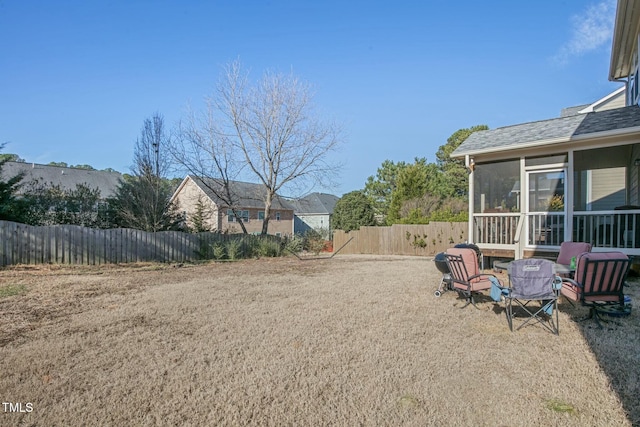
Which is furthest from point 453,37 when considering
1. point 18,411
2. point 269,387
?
point 18,411

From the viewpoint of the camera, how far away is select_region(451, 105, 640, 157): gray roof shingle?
813cm

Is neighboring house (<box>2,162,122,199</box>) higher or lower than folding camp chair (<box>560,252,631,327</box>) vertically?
higher

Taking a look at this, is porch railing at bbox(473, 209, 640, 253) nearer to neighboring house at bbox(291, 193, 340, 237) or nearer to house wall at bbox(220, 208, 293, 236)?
house wall at bbox(220, 208, 293, 236)

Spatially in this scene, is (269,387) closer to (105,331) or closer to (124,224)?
(105,331)

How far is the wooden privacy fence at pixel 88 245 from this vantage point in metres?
10.8

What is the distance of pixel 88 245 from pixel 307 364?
11.0m

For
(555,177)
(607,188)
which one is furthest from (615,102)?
(555,177)

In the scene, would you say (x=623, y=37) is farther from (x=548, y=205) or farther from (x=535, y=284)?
(x=535, y=284)

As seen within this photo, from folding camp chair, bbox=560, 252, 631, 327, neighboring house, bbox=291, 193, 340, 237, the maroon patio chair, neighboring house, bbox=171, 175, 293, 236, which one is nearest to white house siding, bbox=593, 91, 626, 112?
the maroon patio chair

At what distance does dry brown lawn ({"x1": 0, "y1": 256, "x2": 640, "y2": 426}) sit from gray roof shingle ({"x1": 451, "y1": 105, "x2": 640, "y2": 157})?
4.51 m

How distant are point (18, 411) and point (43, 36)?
32.7 ft

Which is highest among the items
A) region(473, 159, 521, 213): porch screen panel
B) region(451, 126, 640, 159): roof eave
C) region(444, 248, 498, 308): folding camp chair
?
region(451, 126, 640, 159): roof eave

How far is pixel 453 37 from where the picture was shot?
12.0 metres

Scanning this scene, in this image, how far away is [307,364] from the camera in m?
3.49
